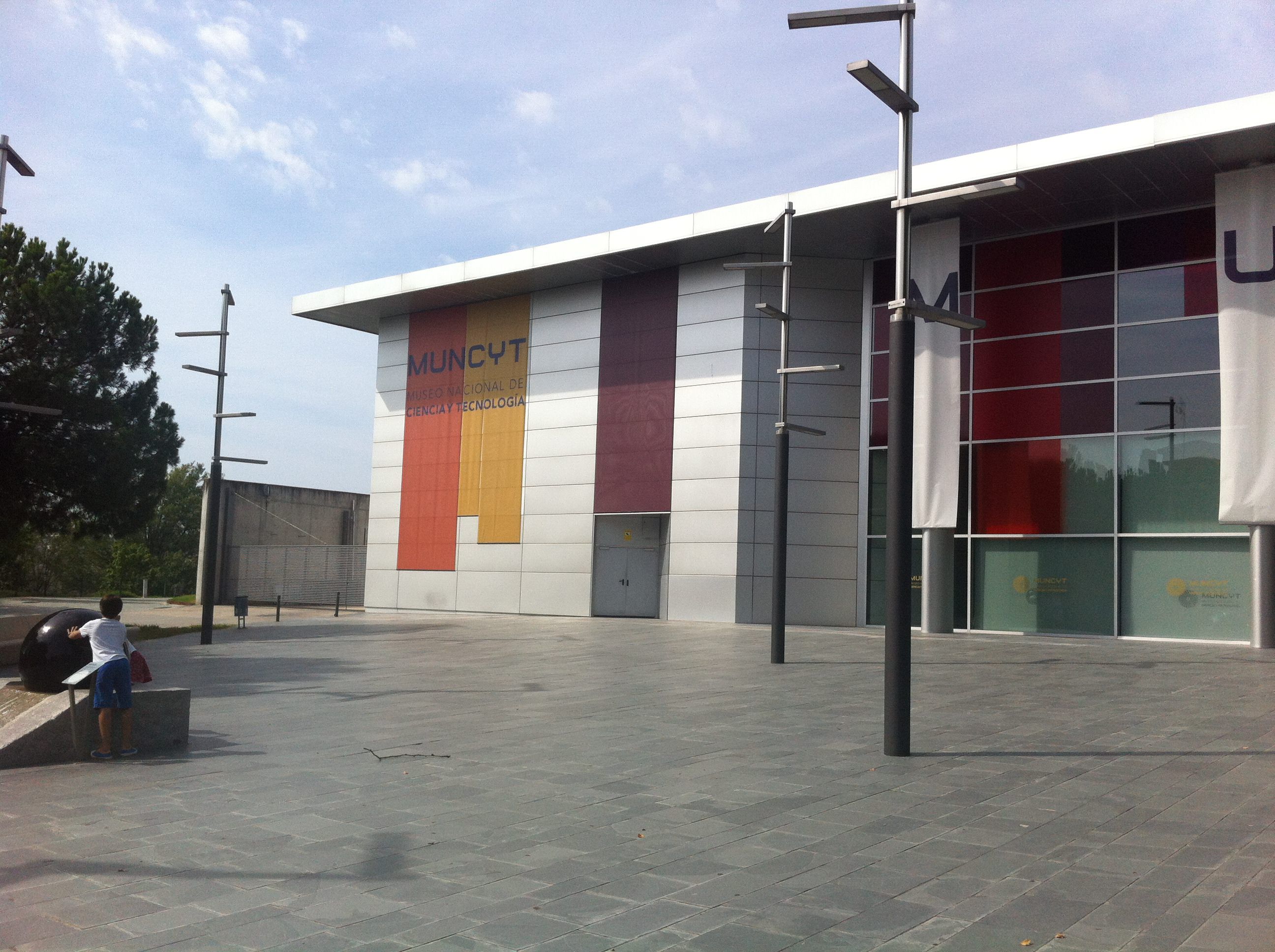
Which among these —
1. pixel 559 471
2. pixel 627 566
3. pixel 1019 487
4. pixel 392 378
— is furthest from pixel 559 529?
pixel 1019 487

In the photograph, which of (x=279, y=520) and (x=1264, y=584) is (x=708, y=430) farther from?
(x=279, y=520)

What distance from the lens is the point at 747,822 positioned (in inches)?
278

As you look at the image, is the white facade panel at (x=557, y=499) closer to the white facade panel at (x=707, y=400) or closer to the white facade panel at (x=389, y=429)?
the white facade panel at (x=707, y=400)

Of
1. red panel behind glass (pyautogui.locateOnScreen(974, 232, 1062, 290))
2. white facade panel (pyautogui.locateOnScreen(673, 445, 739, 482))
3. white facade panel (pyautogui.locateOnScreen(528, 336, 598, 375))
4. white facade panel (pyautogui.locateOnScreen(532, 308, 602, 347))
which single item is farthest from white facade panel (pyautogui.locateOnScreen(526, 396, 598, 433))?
red panel behind glass (pyautogui.locateOnScreen(974, 232, 1062, 290))

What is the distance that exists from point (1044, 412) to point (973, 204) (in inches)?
208

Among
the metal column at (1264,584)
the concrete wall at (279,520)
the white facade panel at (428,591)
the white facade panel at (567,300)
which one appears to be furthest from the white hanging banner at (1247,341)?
the concrete wall at (279,520)

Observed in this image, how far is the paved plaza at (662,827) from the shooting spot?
5051 millimetres

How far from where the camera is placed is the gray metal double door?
32375 millimetres

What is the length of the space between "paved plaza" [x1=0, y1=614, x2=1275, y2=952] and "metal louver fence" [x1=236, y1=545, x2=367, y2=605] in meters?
33.1

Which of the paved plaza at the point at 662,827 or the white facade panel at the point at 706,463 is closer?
the paved plaza at the point at 662,827

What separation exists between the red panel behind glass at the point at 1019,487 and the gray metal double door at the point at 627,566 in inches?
379

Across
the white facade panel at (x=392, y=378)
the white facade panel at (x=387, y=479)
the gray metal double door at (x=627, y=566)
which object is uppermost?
the white facade panel at (x=392, y=378)

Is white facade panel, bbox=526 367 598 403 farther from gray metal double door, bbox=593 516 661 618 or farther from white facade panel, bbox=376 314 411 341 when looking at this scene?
white facade panel, bbox=376 314 411 341

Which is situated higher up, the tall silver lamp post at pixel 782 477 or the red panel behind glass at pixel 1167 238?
the red panel behind glass at pixel 1167 238
